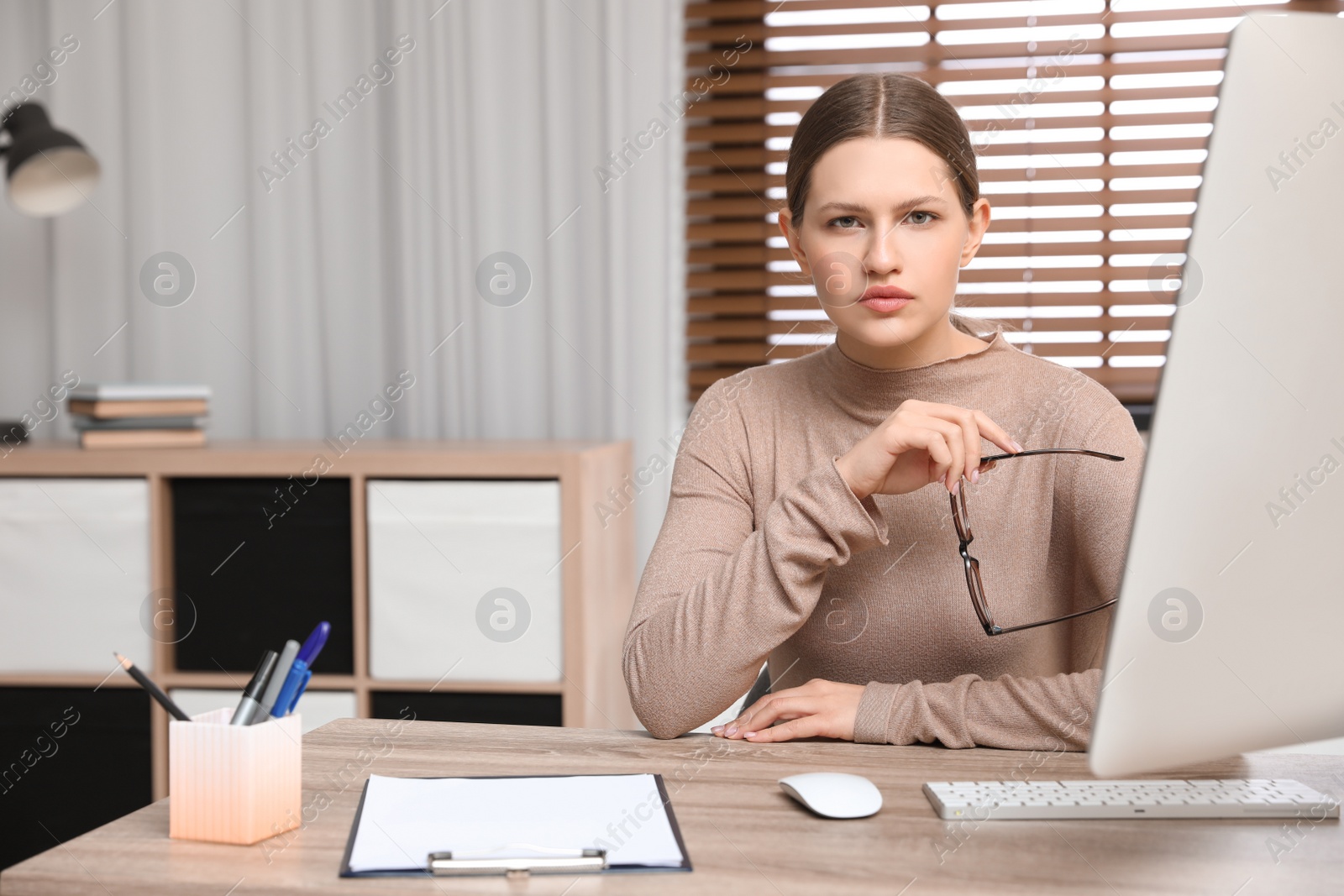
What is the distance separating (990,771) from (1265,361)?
0.46 meters

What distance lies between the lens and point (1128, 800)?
0.76 meters

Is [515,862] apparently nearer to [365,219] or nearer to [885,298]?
[885,298]

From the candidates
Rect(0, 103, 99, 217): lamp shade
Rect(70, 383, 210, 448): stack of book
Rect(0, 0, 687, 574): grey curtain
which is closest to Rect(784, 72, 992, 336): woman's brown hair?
Rect(0, 0, 687, 574): grey curtain

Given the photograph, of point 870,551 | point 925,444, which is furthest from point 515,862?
point 870,551

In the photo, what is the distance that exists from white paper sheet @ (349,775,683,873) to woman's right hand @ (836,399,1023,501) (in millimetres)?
361

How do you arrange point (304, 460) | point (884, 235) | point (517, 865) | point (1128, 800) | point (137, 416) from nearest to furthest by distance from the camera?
point (517, 865)
point (1128, 800)
point (884, 235)
point (304, 460)
point (137, 416)

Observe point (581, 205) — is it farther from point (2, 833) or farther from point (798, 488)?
point (2, 833)

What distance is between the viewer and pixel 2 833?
6.64 ft

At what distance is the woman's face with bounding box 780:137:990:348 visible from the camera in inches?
45.5

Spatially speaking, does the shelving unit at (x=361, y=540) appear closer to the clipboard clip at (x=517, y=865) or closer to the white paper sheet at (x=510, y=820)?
the white paper sheet at (x=510, y=820)

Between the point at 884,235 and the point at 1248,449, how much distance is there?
66 centimetres

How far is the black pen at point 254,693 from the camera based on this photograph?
74 cm

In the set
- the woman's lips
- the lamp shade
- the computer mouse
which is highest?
the lamp shade

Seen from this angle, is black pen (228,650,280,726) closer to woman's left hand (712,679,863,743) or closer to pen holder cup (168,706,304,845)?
pen holder cup (168,706,304,845)
